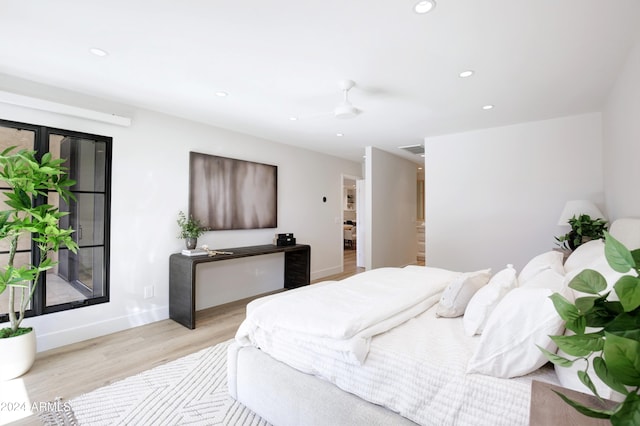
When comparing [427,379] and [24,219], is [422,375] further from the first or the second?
[24,219]

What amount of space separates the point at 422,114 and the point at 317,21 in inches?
83.3

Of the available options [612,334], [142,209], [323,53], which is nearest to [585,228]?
[323,53]

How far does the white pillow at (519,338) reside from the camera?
123 centimetres

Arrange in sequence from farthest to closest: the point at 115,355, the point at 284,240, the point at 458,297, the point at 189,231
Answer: the point at 284,240 < the point at 189,231 < the point at 115,355 < the point at 458,297

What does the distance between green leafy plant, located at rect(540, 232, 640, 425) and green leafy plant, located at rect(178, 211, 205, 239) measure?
3.63 metres

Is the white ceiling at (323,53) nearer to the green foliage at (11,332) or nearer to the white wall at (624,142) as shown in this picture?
the white wall at (624,142)

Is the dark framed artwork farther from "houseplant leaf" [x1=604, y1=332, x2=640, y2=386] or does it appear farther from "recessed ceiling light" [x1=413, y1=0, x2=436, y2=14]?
"houseplant leaf" [x1=604, y1=332, x2=640, y2=386]

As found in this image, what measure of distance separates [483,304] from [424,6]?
1.66 meters

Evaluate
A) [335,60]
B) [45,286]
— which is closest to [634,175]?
[335,60]

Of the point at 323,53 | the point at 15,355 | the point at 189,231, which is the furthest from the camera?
the point at 189,231

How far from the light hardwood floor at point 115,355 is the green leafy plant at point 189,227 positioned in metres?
1.01

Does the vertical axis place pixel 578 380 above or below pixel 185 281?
above

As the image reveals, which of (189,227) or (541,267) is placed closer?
(541,267)

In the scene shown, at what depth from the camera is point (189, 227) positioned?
3.65m
